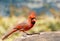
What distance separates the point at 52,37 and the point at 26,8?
38 cm

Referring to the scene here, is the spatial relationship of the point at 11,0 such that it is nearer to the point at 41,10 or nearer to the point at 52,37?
the point at 41,10

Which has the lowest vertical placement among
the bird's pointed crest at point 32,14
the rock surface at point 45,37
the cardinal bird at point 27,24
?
the rock surface at point 45,37

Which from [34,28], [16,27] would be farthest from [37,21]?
[16,27]

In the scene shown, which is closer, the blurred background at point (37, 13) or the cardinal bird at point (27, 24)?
the cardinal bird at point (27, 24)

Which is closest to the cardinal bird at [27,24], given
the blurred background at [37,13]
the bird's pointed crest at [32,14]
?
the bird's pointed crest at [32,14]

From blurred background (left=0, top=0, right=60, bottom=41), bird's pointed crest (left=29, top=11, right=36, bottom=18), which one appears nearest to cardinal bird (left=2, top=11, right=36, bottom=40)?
bird's pointed crest (left=29, top=11, right=36, bottom=18)

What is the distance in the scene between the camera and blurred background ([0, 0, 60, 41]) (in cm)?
210

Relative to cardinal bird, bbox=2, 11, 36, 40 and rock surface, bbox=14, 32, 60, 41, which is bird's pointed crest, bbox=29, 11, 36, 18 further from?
rock surface, bbox=14, 32, 60, 41

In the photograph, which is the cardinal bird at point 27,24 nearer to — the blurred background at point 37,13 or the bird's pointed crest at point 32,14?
the bird's pointed crest at point 32,14

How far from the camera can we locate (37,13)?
2.13m

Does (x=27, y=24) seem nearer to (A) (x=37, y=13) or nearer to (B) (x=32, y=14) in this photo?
(B) (x=32, y=14)

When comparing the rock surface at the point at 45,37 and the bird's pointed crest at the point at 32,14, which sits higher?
the bird's pointed crest at the point at 32,14

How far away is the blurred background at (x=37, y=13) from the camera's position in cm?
210

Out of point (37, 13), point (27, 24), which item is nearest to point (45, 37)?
point (27, 24)
